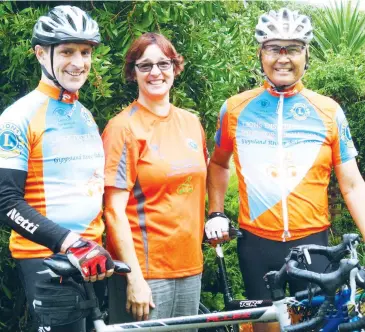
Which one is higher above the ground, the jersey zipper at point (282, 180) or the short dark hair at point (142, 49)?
the short dark hair at point (142, 49)

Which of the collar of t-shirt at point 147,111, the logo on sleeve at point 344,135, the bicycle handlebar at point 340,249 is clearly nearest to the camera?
the bicycle handlebar at point 340,249

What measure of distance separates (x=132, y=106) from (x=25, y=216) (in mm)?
1096

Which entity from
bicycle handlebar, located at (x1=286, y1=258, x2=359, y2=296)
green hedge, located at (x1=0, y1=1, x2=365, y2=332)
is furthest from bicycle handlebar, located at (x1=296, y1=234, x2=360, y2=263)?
green hedge, located at (x1=0, y1=1, x2=365, y2=332)

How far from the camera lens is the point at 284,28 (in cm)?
426

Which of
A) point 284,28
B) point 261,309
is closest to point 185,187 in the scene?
point 261,309

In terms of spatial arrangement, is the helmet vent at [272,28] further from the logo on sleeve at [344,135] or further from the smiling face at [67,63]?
the smiling face at [67,63]

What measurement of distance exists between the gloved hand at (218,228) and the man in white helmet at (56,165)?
873 mm

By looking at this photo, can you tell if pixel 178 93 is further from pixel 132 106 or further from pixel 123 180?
pixel 123 180

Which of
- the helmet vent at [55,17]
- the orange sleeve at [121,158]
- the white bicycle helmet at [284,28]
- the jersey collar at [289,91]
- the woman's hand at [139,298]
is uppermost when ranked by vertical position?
the helmet vent at [55,17]

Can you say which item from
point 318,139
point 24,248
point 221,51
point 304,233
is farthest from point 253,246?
point 221,51

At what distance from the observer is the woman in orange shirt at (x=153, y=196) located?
394 centimetres

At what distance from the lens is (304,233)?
4164 mm

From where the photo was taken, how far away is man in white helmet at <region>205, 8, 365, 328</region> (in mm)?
4168

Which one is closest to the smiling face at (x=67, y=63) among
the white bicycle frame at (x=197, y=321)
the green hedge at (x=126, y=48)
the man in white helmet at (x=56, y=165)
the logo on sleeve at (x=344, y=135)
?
the man in white helmet at (x=56, y=165)
